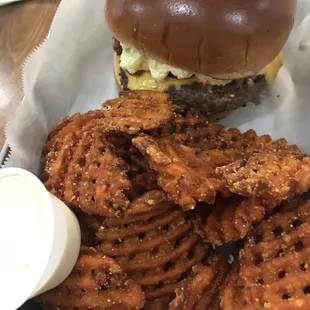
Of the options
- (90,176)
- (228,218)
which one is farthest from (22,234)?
(228,218)

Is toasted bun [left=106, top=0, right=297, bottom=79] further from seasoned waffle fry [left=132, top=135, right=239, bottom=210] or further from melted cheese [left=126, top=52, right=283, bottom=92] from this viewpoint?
seasoned waffle fry [left=132, top=135, right=239, bottom=210]

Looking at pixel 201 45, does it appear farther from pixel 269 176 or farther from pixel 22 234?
pixel 22 234

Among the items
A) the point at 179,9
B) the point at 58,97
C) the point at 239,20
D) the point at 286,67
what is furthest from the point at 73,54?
the point at 286,67

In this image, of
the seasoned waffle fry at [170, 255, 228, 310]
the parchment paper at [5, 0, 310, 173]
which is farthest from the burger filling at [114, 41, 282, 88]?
the seasoned waffle fry at [170, 255, 228, 310]

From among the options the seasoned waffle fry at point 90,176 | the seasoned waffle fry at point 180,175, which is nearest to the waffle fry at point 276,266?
the seasoned waffle fry at point 180,175

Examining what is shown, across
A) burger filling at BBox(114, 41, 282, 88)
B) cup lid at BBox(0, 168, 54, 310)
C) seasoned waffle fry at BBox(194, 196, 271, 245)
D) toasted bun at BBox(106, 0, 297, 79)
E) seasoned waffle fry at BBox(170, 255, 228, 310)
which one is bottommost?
seasoned waffle fry at BBox(170, 255, 228, 310)

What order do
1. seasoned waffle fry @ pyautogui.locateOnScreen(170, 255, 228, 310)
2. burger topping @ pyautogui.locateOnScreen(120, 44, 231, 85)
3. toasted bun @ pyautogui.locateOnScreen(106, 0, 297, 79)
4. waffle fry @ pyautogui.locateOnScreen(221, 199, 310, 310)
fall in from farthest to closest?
burger topping @ pyautogui.locateOnScreen(120, 44, 231, 85) → toasted bun @ pyautogui.locateOnScreen(106, 0, 297, 79) → seasoned waffle fry @ pyautogui.locateOnScreen(170, 255, 228, 310) → waffle fry @ pyautogui.locateOnScreen(221, 199, 310, 310)

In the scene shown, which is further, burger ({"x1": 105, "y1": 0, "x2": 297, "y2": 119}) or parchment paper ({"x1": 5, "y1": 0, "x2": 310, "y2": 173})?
parchment paper ({"x1": 5, "y1": 0, "x2": 310, "y2": 173})

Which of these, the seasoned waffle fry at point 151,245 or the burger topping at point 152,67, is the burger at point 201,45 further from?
the seasoned waffle fry at point 151,245

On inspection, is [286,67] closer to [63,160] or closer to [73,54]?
[73,54]
